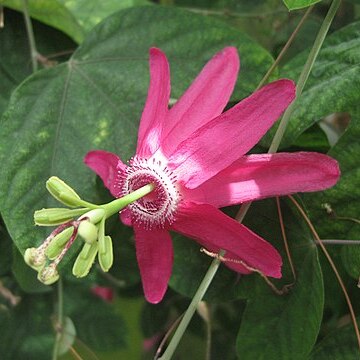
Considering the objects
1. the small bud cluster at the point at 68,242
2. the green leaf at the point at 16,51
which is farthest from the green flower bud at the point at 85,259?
the green leaf at the point at 16,51

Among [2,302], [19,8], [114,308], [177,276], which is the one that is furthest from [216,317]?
[19,8]

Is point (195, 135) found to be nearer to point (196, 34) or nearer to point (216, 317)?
point (196, 34)

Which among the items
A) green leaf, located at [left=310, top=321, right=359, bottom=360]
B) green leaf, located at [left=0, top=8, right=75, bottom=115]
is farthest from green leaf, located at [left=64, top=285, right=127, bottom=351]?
green leaf, located at [left=310, top=321, right=359, bottom=360]

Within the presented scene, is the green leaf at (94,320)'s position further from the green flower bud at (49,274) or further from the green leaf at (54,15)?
the green flower bud at (49,274)

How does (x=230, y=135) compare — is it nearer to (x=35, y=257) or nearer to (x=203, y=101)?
(x=203, y=101)

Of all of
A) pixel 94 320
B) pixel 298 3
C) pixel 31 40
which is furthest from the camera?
pixel 94 320

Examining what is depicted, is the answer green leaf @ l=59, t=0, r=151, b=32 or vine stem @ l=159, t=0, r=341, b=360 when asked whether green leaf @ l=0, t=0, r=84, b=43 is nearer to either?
green leaf @ l=59, t=0, r=151, b=32

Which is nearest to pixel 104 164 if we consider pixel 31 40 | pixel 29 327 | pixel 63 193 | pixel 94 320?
pixel 63 193
